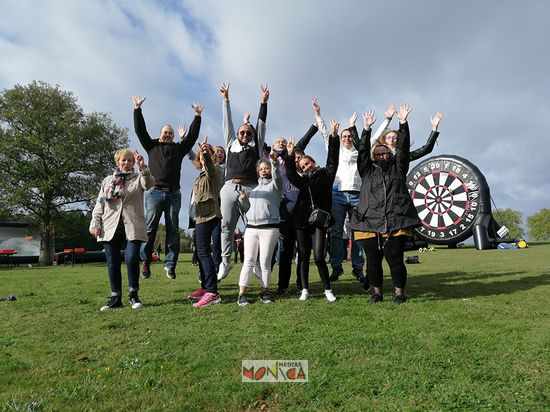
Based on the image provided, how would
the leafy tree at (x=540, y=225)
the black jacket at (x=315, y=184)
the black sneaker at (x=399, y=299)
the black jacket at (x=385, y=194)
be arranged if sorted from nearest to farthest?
the black sneaker at (x=399, y=299) → the black jacket at (x=385, y=194) → the black jacket at (x=315, y=184) → the leafy tree at (x=540, y=225)

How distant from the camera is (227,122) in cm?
653

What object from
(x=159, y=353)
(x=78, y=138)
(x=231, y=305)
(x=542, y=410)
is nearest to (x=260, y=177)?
(x=231, y=305)

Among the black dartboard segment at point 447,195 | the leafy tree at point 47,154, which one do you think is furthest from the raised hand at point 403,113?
the leafy tree at point 47,154

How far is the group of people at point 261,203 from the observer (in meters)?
5.58

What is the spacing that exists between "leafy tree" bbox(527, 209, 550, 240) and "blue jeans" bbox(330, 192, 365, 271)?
92683 mm

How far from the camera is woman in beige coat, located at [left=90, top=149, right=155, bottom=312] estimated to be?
559cm

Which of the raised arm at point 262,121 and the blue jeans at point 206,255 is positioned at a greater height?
the raised arm at point 262,121

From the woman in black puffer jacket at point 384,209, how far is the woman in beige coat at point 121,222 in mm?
3086

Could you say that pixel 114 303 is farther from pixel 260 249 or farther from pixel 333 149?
pixel 333 149

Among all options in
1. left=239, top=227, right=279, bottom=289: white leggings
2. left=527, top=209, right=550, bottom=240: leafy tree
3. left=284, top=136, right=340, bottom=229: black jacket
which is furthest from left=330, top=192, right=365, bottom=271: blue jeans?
left=527, top=209, right=550, bottom=240: leafy tree

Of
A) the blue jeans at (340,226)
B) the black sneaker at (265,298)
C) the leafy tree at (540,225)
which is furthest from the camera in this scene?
the leafy tree at (540,225)

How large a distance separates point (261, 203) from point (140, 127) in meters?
2.43

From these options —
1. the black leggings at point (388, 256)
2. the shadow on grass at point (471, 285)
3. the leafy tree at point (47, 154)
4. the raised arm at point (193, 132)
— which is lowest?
the shadow on grass at point (471, 285)

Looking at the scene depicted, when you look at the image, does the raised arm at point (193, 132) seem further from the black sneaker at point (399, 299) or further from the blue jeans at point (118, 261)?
the black sneaker at point (399, 299)
